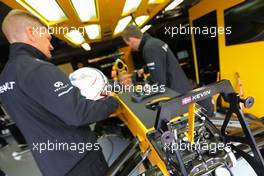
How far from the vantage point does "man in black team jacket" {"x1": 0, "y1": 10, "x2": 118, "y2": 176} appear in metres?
1.09

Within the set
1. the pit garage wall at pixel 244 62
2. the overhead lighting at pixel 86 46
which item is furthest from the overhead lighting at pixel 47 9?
the overhead lighting at pixel 86 46

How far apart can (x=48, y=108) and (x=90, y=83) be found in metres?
0.35

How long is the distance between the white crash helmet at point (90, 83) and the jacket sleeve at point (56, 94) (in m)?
0.23

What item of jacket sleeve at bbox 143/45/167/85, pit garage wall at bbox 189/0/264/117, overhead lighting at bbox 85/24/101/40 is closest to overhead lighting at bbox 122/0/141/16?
overhead lighting at bbox 85/24/101/40

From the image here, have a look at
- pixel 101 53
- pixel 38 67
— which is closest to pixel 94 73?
pixel 38 67

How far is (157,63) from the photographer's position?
2244 millimetres

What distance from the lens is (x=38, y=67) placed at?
111 cm

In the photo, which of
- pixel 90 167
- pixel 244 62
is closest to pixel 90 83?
pixel 90 167

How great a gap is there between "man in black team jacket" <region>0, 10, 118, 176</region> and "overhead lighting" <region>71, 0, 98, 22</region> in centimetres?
150

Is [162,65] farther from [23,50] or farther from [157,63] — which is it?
[23,50]

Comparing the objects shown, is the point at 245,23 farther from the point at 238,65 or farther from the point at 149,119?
the point at 149,119

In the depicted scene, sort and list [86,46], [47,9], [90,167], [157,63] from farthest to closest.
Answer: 1. [86,46]
2. [47,9]
3. [157,63]
4. [90,167]

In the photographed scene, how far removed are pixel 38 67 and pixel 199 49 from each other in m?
5.00

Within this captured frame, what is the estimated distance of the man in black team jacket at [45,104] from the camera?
43.1 inches
